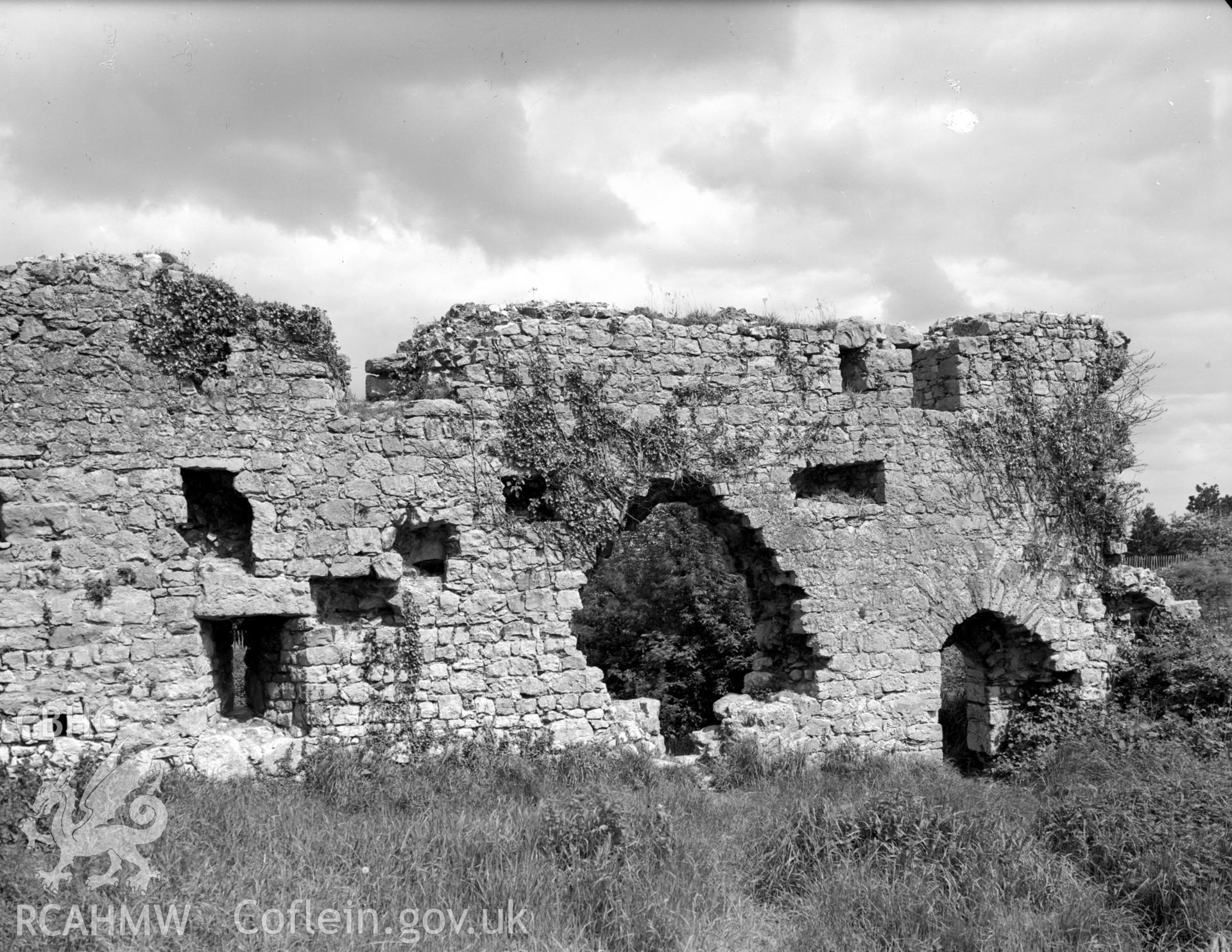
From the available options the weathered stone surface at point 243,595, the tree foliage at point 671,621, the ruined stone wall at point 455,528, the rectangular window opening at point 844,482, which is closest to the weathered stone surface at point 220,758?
the ruined stone wall at point 455,528

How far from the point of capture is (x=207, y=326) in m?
7.90

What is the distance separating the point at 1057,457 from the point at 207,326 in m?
8.27

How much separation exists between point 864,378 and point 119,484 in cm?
676

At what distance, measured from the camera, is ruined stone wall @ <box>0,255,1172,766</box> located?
24.5 ft

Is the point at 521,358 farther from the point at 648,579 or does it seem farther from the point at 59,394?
the point at 648,579

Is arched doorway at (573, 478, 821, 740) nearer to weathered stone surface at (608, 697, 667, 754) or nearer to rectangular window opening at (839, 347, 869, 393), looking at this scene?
weathered stone surface at (608, 697, 667, 754)

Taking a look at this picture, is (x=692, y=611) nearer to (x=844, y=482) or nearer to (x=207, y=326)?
(x=844, y=482)

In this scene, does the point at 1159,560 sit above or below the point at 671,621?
above

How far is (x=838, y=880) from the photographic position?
243 inches

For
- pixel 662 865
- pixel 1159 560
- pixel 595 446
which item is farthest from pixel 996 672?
pixel 1159 560

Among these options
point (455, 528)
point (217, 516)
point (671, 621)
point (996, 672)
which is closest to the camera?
point (217, 516)

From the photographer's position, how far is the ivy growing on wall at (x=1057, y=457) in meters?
10.1

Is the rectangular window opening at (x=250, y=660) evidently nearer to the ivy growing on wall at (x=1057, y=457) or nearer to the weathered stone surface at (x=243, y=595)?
the weathered stone surface at (x=243, y=595)

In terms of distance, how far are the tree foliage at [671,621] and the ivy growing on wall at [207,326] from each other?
536cm
